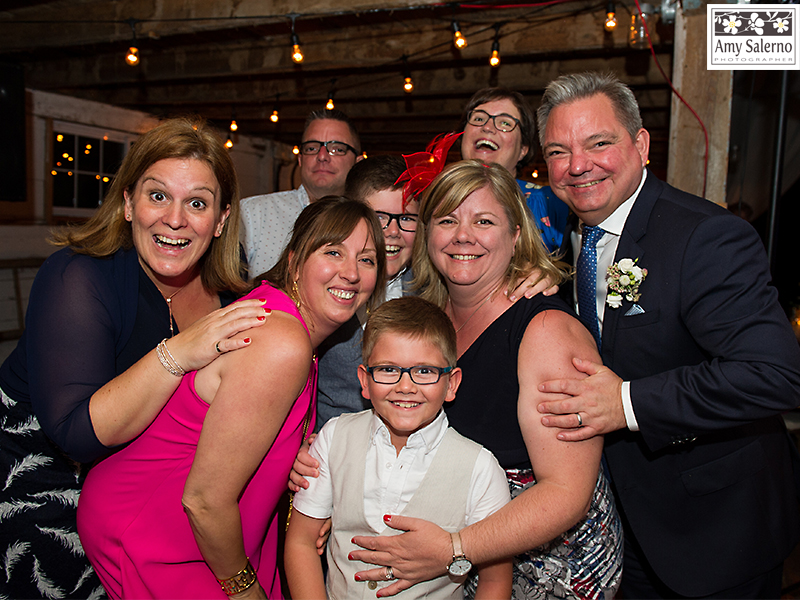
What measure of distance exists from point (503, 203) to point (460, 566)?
1168 mm

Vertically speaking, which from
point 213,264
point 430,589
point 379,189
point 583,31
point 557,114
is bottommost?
point 430,589

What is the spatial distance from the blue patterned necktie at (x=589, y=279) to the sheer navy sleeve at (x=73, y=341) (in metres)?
1.62

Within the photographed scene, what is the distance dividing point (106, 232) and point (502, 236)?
1.38 metres

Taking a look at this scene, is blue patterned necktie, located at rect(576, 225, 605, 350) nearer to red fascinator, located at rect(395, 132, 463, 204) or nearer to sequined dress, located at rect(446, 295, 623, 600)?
sequined dress, located at rect(446, 295, 623, 600)

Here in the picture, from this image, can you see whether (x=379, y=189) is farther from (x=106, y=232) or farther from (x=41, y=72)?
(x=41, y=72)

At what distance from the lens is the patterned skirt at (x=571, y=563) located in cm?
165

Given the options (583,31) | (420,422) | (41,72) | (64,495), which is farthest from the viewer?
(41,72)

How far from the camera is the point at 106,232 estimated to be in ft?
6.05

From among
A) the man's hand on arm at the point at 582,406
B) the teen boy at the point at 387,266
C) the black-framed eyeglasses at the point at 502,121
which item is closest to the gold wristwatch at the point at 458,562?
the man's hand on arm at the point at 582,406

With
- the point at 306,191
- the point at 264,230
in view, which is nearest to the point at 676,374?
the point at 264,230

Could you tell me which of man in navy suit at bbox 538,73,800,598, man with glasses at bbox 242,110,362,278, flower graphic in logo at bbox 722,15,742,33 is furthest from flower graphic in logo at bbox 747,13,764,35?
man with glasses at bbox 242,110,362,278

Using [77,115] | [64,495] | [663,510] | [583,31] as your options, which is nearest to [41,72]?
[77,115]

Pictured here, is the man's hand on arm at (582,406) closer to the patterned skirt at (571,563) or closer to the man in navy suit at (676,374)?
the man in navy suit at (676,374)

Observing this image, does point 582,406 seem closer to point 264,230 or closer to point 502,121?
point 502,121
